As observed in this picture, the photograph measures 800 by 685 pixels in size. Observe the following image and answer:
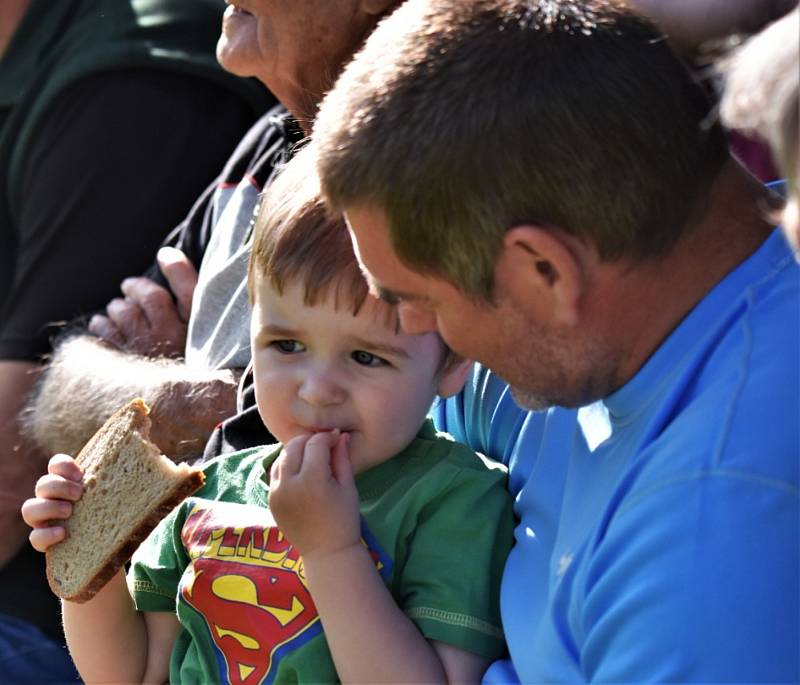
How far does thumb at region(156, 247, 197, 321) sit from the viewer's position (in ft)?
10.0

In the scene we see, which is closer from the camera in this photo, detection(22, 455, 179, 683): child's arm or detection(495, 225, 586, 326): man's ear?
detection(495, 225, 586, 326): man's ear

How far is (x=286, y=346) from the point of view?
74.5 inches

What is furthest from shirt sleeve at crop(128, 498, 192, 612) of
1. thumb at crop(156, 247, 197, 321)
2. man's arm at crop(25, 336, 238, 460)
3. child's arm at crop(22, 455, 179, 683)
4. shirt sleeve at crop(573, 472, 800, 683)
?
thumb at crop(156, 247, 197, 321)

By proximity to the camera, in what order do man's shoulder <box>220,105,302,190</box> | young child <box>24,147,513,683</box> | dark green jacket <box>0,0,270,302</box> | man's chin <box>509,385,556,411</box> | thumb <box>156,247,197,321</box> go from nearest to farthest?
man's chin <box>509,385,556,411</box>, young child <box>24,147,513,683</box>, man's shoulder <box>220,105,302,190</box>, thumb <box>156,247,197,321</box>, dark green jacket <box>0,0,270,302</box>

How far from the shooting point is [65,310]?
326 cm

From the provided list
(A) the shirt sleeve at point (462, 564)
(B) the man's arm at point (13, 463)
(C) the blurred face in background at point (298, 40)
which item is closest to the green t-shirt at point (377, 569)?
(A) the shirt sleeve at point (462, 564)

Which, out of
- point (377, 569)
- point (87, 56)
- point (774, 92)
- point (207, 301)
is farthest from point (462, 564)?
point (87, 56)

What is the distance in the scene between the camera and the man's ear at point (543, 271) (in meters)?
1.45

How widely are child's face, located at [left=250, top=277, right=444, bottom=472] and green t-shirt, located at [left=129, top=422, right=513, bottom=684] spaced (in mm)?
83

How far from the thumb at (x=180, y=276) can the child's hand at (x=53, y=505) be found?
1.05 metres

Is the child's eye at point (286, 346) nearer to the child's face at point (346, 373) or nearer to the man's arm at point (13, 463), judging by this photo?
the child's face at point (346, 373)

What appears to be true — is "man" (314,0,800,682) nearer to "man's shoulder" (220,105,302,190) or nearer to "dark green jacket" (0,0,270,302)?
"man's shoulder" (220,105,302,190)

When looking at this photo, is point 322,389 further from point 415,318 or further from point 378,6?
point 378,6

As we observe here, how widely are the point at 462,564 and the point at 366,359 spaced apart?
31cm
